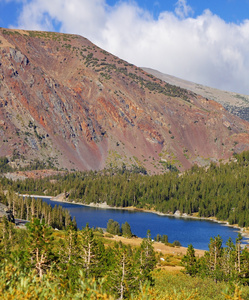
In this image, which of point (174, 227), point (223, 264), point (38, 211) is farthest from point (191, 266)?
point (174, 227)

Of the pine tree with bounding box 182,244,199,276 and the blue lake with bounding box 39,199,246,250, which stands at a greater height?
the pine tree with bounding box 182,244,199,276

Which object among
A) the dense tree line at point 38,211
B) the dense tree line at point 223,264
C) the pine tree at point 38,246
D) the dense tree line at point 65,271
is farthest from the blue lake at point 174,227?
the pine tree at point 38,246

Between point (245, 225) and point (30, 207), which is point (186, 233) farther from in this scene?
point (30, 207)

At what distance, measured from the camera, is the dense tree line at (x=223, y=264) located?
202 feet

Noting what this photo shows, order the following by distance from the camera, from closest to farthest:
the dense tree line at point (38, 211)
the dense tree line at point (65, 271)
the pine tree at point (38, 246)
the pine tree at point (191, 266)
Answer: the dense tree line at point (65, 271) < the pine tree at point (38, 246) < the pine tree at point (191, 266) < the dense tree line at point (38, 211)

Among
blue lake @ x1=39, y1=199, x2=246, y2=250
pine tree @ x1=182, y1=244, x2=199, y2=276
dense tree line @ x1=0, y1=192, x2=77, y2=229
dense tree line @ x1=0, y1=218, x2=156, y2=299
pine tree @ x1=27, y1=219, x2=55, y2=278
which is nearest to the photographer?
dense tree line @ x1=0, y1=218, x2=156, y2=299

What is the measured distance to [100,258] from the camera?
49.8 m

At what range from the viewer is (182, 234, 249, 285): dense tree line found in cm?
6162

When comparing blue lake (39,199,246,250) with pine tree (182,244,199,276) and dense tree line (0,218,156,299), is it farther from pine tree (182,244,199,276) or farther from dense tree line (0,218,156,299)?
dense tree line (0,218,156,299)

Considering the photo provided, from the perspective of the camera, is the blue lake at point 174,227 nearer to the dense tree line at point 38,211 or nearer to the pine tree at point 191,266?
the dense tree line at point 38,211

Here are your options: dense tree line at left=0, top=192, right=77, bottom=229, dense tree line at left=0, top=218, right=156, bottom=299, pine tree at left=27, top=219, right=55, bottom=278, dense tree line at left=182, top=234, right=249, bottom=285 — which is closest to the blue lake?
dense tree line at left=0, top=192, right=77, bottom=229

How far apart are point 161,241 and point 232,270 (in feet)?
227

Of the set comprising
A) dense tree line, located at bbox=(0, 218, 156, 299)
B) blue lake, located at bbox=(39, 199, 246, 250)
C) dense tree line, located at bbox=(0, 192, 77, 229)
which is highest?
dense tree line, located at bbox=(0, 218, 156, 299)

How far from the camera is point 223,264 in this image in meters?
66.5
